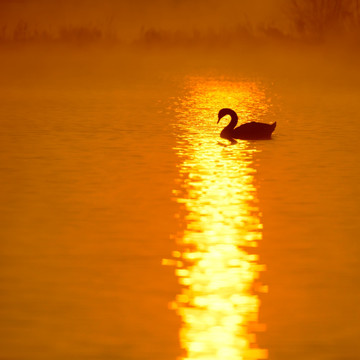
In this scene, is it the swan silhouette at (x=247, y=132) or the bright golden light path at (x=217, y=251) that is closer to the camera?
the bright golden light path at (x=217, y=251)

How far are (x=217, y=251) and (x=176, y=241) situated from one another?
1.54 feet

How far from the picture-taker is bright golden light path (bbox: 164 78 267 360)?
218 inches

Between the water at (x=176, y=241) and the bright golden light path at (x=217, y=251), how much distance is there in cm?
2

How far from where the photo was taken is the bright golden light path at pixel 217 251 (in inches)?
218

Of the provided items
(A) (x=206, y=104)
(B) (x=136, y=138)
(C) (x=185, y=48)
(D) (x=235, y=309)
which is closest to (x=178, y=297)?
(D) (x=235, y=309)

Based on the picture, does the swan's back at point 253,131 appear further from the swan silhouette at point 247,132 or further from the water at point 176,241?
the water at point 176,241

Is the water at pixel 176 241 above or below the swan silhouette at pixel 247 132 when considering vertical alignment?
below

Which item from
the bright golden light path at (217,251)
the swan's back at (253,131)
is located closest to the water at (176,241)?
the bright golden light path at (217,251)

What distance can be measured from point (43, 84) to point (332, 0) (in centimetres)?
1215

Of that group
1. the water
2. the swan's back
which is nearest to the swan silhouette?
the swan's back

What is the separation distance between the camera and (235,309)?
5988 mm

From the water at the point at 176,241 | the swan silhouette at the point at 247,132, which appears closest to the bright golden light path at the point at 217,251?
the water at the point at 176,241

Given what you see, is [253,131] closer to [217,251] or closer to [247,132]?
[247,132]

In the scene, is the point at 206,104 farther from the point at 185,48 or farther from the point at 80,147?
the point at 185,48
